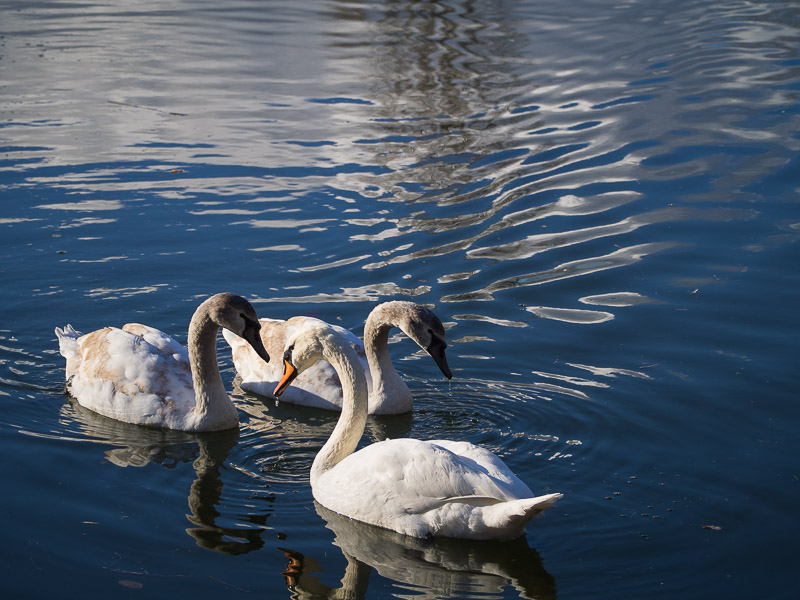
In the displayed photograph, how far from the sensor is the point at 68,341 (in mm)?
8922

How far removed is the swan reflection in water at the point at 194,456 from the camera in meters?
6.48

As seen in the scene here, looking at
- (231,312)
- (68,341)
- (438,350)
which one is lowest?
(68,341)

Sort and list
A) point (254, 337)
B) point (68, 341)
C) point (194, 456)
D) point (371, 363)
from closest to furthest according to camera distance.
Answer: point (194, 456), point (254, 337), point (371, 363), point (68, 341)

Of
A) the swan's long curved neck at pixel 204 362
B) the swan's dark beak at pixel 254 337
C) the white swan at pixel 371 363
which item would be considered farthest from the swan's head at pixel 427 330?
the swan's long curved neck at pixel 204 362

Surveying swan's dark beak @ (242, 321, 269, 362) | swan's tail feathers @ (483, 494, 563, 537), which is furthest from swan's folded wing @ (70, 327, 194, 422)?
swan's tail feathers @ (483, 494, 563, 537)

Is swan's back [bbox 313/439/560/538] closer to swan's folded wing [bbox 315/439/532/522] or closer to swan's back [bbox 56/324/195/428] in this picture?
swan's folded wing [bbox 315/439/532/522]

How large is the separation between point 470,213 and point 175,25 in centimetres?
1460

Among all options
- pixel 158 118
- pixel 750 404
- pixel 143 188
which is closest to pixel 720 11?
pixel 158 118

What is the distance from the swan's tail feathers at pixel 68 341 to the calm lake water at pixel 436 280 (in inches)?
Answer: 9.8

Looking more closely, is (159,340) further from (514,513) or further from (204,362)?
(514,513)

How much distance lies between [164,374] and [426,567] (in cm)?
322

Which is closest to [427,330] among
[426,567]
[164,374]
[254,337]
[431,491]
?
[254,337]

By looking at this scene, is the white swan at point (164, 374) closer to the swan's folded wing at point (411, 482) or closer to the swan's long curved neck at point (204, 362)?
the swan's long curved neck at point (204, 362)

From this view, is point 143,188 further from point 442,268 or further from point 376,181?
point 442,268
